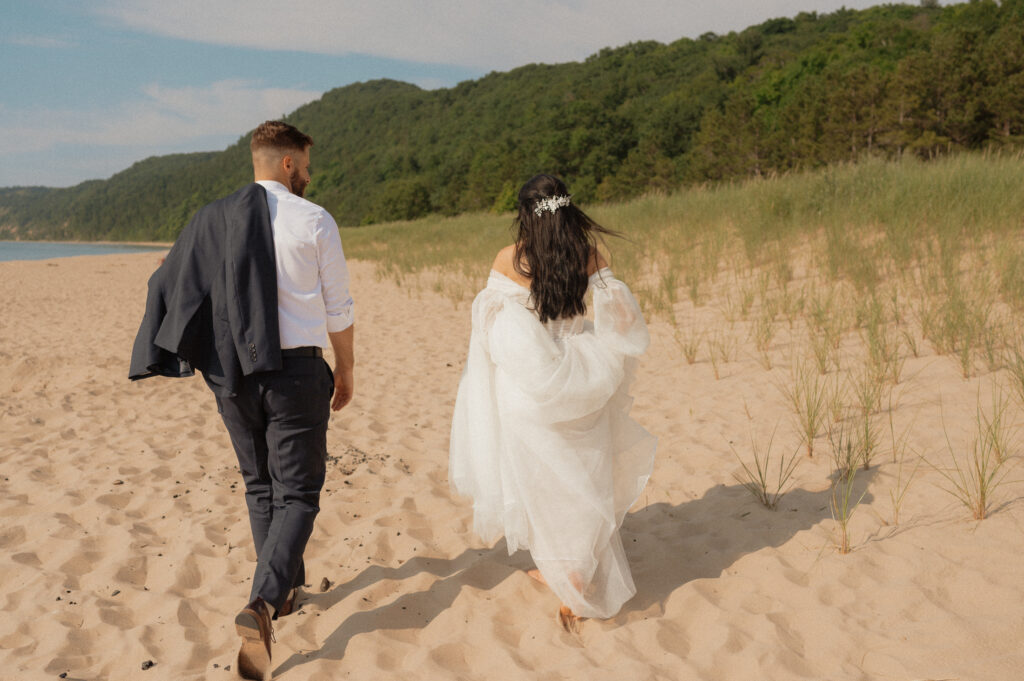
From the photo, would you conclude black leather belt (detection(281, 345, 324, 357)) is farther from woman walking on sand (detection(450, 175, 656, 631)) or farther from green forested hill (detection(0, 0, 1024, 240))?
green forested hill (detection(0, 0, 1024, 240))

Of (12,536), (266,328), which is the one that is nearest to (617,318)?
(266,328)

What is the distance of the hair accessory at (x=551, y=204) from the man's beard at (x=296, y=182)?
0.92 metres

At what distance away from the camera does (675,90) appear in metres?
63.5

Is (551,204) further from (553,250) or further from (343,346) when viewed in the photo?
(343,346)

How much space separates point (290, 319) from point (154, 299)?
0.54 meters

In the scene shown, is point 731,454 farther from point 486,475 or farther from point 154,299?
point 154,299

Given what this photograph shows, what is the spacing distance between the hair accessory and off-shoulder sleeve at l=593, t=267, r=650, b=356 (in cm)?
32

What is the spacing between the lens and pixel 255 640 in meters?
2.18

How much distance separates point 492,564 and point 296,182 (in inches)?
78.0

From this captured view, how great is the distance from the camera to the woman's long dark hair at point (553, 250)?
8.27ft

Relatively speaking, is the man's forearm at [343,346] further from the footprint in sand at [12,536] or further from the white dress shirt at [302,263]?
the footprint in sand at [12,536]

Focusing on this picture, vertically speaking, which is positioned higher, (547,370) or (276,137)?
(276,137)

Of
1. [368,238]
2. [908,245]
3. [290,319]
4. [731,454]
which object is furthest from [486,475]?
[368,238]

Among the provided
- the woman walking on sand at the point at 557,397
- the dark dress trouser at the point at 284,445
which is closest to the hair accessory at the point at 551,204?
the woman walking on sand at the point at 557,397
